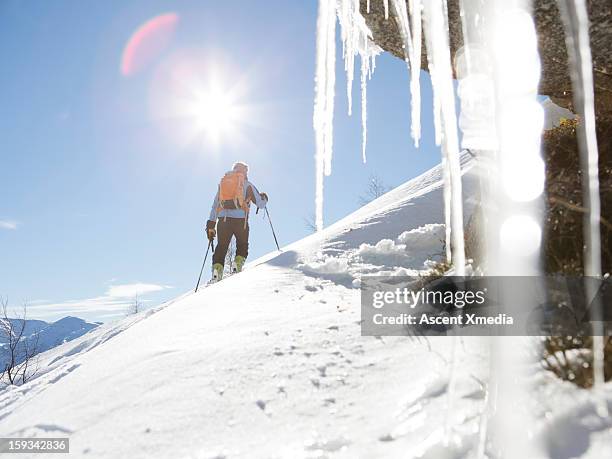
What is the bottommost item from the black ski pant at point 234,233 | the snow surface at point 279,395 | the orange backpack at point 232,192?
the snow surface at point 279,395

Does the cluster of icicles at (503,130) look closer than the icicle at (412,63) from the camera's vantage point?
Yes

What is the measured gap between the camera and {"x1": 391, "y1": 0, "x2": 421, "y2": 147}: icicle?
6.05 feet

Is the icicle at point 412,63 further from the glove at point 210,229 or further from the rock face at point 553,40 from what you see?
the glove at point 210,229

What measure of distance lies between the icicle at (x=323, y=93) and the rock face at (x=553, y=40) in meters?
2.03

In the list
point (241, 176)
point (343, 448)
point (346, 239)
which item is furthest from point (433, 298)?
point (241, 176)

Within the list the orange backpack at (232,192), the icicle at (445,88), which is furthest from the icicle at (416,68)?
the orange backpack at (232,192)

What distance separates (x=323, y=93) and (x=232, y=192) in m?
5.59

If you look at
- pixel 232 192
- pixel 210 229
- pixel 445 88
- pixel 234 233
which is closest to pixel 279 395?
pixel 445 88

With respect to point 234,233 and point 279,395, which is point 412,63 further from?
point 234,233

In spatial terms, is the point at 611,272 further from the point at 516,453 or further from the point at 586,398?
the point at 516,453

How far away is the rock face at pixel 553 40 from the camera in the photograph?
10.3 feet

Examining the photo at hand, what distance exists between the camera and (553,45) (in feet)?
11.9

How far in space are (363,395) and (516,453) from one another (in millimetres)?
715

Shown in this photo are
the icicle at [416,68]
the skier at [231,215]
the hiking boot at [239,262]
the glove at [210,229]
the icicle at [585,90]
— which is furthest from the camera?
the glove at [210,229]
